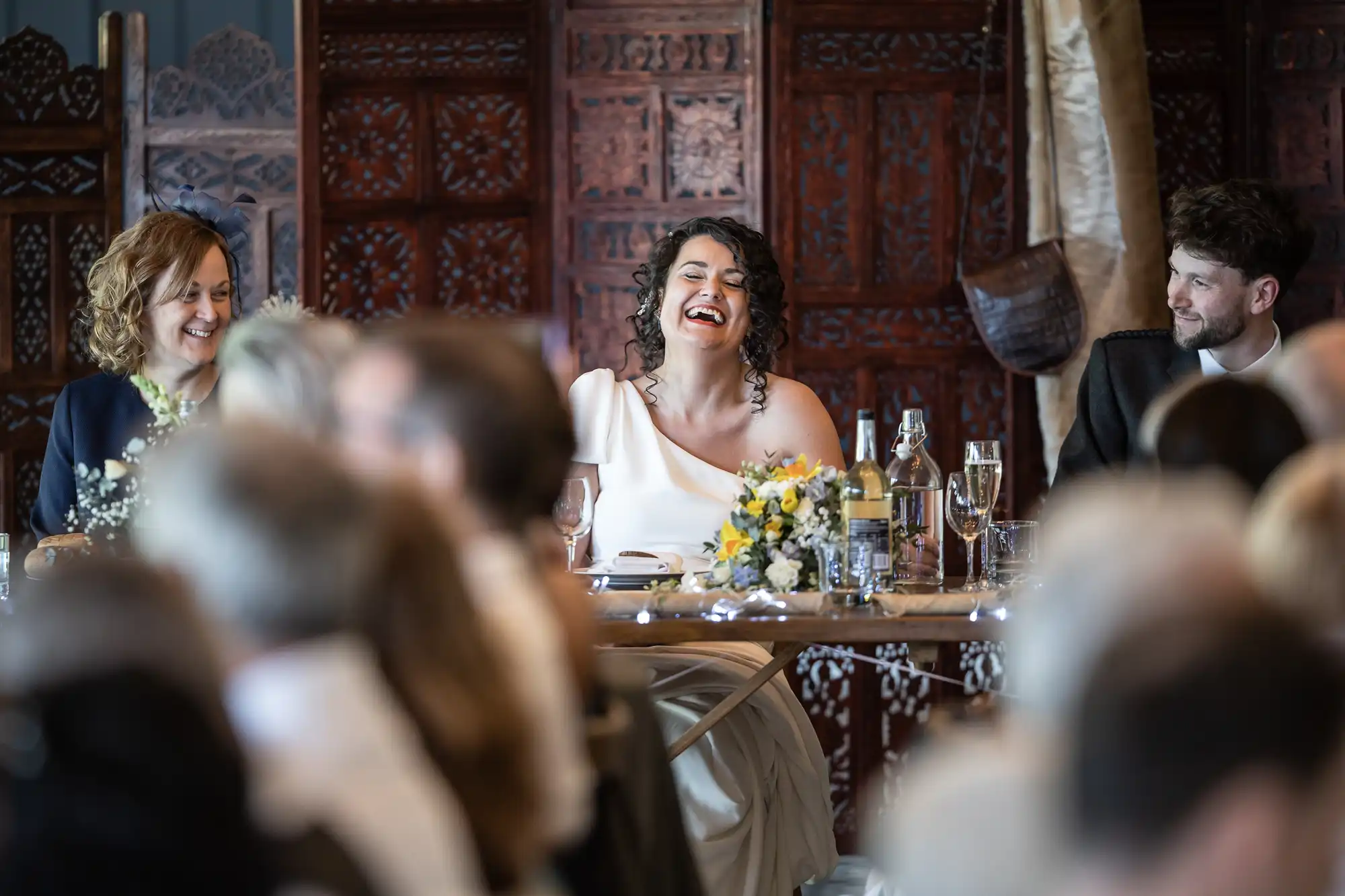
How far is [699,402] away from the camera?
12.1ft

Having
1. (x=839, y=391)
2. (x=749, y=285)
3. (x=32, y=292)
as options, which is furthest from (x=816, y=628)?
(x=32, y=292)

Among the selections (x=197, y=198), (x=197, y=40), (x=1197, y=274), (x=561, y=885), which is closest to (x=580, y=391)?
(x=197, y=198)

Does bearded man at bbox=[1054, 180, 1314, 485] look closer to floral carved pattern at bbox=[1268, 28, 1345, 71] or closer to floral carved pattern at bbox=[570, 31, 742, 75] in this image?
floral carved pattern at bbox=[1268, 28, 1345, 71]

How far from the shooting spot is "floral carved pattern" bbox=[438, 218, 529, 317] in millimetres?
4777

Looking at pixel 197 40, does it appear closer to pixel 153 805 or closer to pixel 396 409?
pixel 396 409

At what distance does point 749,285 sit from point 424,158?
4.85 ft

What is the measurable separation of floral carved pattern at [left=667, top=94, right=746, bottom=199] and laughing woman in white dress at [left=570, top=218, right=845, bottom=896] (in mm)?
946

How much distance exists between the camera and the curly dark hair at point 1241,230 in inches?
140

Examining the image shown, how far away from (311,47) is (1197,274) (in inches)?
105

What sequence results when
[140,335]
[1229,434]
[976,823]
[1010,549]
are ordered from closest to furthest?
1. [976,823]
2. [1229,434]
3. [1010,549]
4. [140,335]

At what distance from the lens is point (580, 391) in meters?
3.69

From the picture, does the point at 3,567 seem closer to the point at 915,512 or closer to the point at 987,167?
the point at 915,512

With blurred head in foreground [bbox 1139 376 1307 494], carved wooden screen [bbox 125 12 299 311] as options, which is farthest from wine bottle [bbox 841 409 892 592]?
carved wooden screen [bbox 125 12 299 311]

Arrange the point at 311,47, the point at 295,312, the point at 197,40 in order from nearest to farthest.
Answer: the point at 295,312 → the point at 311,47 → the point at 197,40
